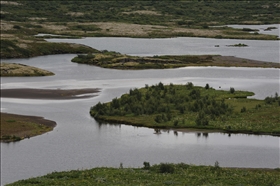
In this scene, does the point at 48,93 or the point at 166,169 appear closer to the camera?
the point at 166,169

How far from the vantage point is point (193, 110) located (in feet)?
240

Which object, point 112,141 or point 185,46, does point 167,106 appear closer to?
point 112,141

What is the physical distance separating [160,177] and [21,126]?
34050 mm

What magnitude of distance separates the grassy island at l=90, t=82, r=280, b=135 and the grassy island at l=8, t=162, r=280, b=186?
21576 mm

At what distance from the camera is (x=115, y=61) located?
396ft

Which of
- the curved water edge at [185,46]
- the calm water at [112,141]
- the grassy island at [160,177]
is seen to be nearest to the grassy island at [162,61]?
the curved water edge at [185,46]

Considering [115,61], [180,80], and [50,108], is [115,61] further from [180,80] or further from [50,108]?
[50,108]

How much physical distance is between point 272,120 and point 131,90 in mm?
23189

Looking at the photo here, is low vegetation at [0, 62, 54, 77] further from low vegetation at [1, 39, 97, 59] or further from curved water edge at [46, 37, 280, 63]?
curved water edge at [46, 37, 280, 63]

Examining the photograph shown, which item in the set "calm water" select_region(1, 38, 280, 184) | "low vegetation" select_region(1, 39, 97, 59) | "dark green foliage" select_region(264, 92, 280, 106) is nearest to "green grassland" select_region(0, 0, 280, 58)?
"low vegetation" select_region(1, 39, 97, 59)

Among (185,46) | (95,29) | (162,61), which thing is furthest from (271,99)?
(95,29)

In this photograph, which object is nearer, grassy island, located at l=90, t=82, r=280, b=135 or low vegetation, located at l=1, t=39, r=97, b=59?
grassy island, located at l=90, t=82, r=280, b=135

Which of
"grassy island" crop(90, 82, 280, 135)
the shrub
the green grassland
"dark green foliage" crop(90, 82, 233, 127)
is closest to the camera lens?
the shrub

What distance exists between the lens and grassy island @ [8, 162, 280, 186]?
123 ft
